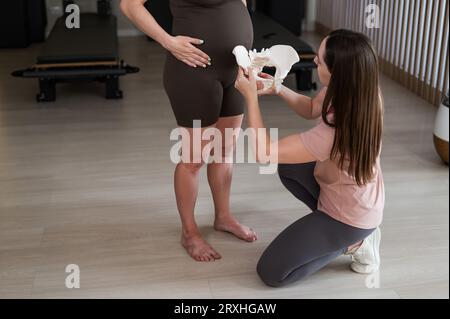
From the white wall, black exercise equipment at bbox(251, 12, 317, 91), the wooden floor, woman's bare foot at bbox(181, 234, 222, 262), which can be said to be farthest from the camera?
the white wall

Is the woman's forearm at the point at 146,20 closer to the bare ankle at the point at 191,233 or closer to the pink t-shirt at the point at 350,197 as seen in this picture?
the pink t-shirt at the point at 350,197

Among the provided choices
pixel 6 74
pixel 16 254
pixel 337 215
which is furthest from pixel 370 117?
pixel 6 74

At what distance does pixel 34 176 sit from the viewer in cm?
311

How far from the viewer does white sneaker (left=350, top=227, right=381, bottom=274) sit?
7.32ft

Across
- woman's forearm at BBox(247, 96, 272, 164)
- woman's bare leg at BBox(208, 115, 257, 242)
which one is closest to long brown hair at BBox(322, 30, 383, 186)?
woman's forearm at BBox(247, 96, 272, 164)

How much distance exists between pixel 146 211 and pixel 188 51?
95 centimetres

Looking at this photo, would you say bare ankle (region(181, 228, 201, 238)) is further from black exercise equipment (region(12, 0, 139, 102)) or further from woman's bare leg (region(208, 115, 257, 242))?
black exercise equipment (region(12, 0, 139, 102))

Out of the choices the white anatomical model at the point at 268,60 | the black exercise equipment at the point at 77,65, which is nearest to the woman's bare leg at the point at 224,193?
the white anatomical model at the point at 268,60

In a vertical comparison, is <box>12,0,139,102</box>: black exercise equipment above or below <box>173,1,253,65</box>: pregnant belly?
below

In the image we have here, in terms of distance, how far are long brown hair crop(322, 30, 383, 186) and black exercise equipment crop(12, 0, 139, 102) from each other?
250 cm

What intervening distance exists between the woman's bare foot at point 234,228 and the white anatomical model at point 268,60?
0.64 metres

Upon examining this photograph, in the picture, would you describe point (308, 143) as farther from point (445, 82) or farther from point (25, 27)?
point (25, 27)

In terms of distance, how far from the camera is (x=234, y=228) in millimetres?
2525

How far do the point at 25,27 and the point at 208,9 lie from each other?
13.0 ft
